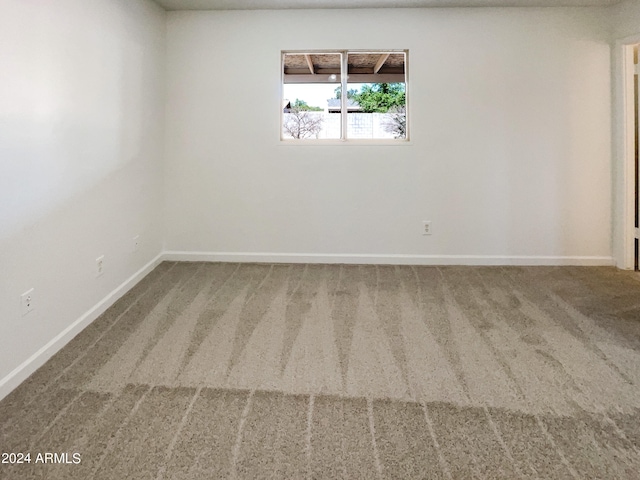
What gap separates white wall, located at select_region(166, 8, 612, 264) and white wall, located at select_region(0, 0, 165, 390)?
59 centimetres

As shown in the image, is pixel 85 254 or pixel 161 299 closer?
pixel 85 254

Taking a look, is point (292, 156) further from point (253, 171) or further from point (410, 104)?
point (410, 104)

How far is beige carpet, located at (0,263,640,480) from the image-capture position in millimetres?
1379

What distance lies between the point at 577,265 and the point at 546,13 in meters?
2.52

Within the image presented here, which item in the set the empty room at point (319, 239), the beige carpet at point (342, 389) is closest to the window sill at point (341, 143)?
the empty room at point (319, 239)

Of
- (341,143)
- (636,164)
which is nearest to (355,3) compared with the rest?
(341,143)

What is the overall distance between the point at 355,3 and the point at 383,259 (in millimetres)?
2533

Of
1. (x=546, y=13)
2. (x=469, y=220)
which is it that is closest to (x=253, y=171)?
(x=469, y=220)

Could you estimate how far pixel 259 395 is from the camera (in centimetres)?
177

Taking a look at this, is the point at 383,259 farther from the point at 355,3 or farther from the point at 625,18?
the point at 625,18

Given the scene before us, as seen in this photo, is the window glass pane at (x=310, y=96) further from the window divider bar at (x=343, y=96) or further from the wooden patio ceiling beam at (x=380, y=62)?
the wooden patio ceiling beam at (x=380, y=62)

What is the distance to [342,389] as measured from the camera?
1829mm

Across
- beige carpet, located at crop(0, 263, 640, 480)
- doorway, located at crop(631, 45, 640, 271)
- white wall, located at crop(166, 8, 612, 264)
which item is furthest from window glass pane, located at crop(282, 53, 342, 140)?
doorway, located at crop(631, 45, 640, 271)

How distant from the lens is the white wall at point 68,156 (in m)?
1.88
